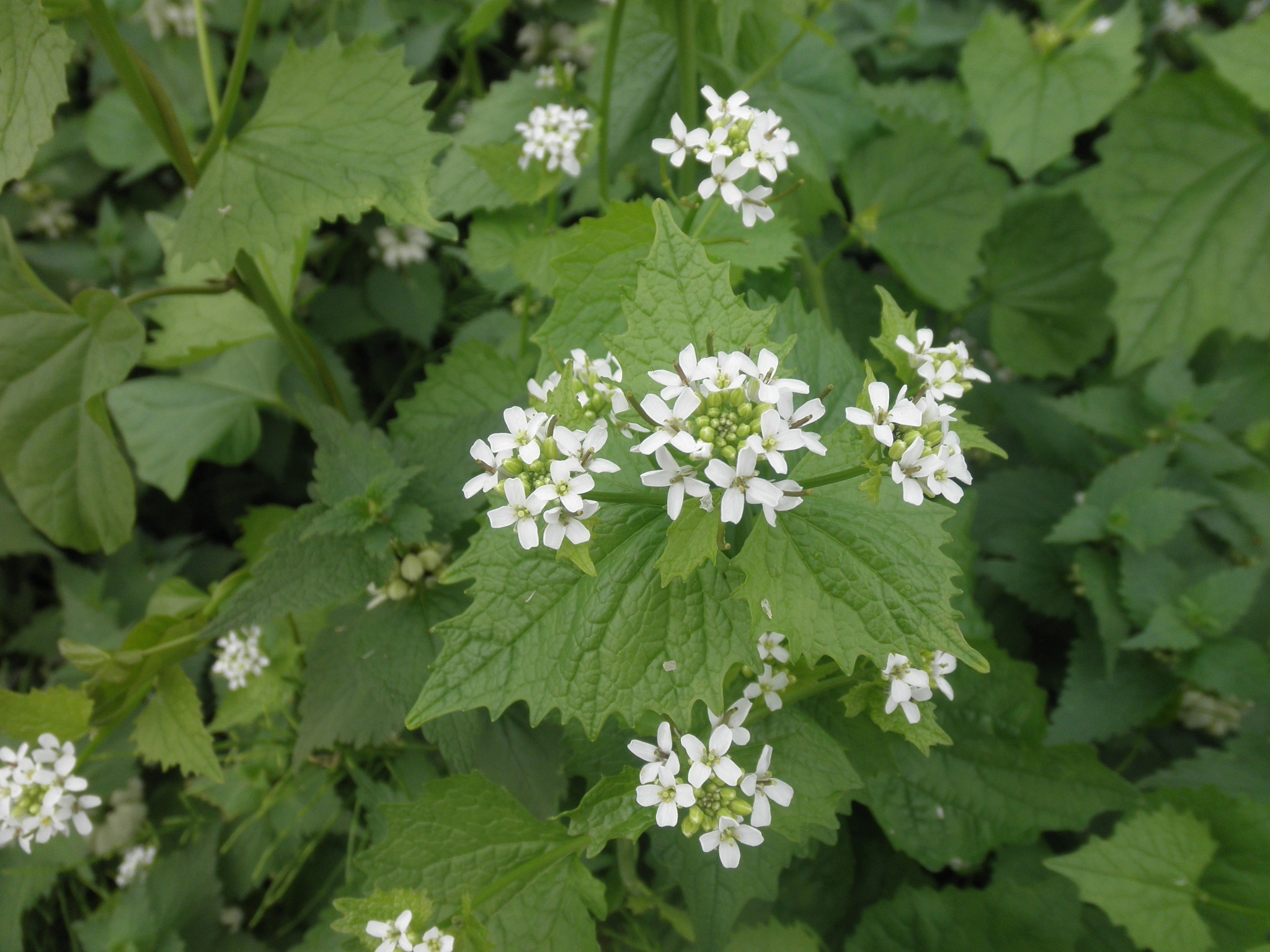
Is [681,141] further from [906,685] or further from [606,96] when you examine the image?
[906,685]

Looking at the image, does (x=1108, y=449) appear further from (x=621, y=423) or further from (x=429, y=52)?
(x=429, y=52)

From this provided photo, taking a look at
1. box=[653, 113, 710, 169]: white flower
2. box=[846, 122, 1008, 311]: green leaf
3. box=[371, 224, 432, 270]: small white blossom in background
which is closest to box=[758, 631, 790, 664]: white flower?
box=[653, 113, 710, 169]: white flower

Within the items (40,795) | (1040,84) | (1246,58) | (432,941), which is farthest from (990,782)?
(1246,58)

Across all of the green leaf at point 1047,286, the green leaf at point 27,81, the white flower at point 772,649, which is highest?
the green leaf at point 27,81

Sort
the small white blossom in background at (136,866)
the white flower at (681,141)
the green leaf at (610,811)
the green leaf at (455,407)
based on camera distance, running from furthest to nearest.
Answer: the small white blossom in background at (136,866), the green leaf at (455,407), the white flower at (681,141), the green leaf at (610,811)

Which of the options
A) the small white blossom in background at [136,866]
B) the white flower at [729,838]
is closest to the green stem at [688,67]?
the white flower at [729,838]

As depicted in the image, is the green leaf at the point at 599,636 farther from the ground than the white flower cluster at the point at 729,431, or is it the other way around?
the white flower cluster at the point at 729,431

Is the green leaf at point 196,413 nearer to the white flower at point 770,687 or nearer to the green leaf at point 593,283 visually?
the green leaf at point 593,283
